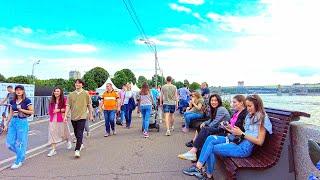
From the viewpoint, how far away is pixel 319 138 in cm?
523

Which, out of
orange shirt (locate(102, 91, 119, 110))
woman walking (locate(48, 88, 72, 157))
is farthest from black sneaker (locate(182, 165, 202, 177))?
orange shirt (locate(102, 91, 119, 110))

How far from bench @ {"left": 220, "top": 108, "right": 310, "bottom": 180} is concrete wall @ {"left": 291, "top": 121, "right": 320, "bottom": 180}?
87 millimetres

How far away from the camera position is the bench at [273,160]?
19.1 ft

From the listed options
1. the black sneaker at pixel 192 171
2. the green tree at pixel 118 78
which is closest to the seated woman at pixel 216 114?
the black sneaker at pixel 192 171

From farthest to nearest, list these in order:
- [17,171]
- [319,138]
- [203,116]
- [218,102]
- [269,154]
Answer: [203,116], [218,102], [17,171], [269,154], [319,138]

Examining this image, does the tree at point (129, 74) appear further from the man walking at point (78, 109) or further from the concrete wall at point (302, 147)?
the concrete wall at point (302, 147)

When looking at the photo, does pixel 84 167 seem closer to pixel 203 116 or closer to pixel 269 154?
pixel 269 154

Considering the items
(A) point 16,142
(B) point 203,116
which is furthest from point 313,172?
(B) point 203,116

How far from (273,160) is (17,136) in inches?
213

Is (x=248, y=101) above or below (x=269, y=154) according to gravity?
above

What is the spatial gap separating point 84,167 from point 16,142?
5.20 ft

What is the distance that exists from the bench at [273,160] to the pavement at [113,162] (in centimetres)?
88

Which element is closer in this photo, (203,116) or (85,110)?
(85,110)

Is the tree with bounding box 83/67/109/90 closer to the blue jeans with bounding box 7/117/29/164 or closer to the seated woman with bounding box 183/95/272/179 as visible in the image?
the blue jeans with bounding box 7/117/29/164
